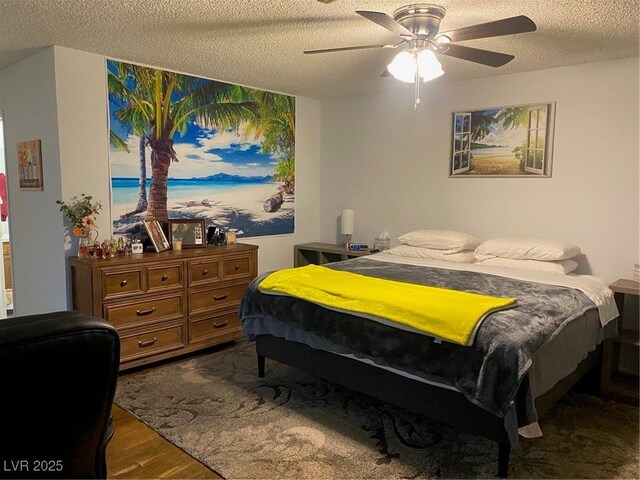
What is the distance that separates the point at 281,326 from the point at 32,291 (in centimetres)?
236

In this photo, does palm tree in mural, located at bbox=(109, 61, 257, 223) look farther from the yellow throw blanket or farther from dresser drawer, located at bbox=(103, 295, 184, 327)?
the yellow throw blanket

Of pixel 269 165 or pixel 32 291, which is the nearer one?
pixel 32 291

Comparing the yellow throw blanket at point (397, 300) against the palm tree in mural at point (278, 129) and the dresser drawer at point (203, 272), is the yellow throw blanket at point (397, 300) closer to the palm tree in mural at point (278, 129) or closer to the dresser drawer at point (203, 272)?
the dresser drawer at point (203, 272)

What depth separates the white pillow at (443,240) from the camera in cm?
385

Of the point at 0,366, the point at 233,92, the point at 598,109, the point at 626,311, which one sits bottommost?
the point at 626,311

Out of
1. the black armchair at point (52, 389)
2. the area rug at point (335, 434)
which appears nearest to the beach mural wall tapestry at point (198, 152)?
the area rug at point (335, 434)

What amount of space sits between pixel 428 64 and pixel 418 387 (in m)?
1.72

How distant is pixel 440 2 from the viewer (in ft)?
7.91

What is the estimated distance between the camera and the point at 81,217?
3320 millimetres

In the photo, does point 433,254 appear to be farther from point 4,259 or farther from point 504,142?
point 4,259

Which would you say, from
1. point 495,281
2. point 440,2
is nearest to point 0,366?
point 440,2

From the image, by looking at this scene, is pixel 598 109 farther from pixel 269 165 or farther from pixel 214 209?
pixel 214 209

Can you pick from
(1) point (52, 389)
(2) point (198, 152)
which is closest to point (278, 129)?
(2) point (198, 152)

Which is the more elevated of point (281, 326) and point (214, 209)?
point (214, 209)
